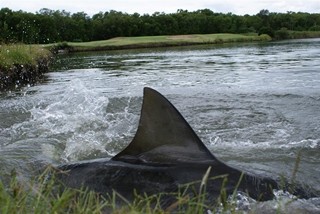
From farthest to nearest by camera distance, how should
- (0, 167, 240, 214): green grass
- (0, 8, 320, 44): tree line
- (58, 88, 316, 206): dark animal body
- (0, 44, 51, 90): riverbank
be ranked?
(0, 8, 320, 44): tree line < (0, 44, 51, 90): riverbank < (58, 88, 316, 206): dark animal body < (0, 167, 240, 214): green grass

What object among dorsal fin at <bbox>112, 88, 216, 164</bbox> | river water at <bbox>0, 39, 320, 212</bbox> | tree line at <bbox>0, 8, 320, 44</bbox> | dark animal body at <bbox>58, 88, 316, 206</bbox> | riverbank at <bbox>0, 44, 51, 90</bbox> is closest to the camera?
dark animal body at <bbox>58, 88, 316, 206</bbox>

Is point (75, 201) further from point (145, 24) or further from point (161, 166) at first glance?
point (145, 24)

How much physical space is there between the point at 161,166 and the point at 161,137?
0.24 meters

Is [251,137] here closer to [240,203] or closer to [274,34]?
[240,203]

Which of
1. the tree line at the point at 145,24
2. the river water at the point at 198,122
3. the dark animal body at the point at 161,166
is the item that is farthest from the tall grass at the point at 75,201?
the tree line at the point at 145,24

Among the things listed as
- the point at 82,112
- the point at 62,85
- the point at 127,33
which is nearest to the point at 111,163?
the point at 82,112

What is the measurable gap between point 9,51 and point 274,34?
215 ft

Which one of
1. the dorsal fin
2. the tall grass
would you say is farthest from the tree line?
the tall grass

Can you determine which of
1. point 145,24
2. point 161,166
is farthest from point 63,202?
point 145,24

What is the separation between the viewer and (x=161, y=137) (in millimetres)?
3785

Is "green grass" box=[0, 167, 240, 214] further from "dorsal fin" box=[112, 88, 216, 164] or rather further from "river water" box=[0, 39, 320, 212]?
"dorsal fin" box=[112, 88, 216, 164]

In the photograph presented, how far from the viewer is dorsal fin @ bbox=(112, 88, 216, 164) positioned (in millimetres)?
3693

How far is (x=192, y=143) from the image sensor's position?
3695 mm

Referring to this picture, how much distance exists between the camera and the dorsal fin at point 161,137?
369 cm
